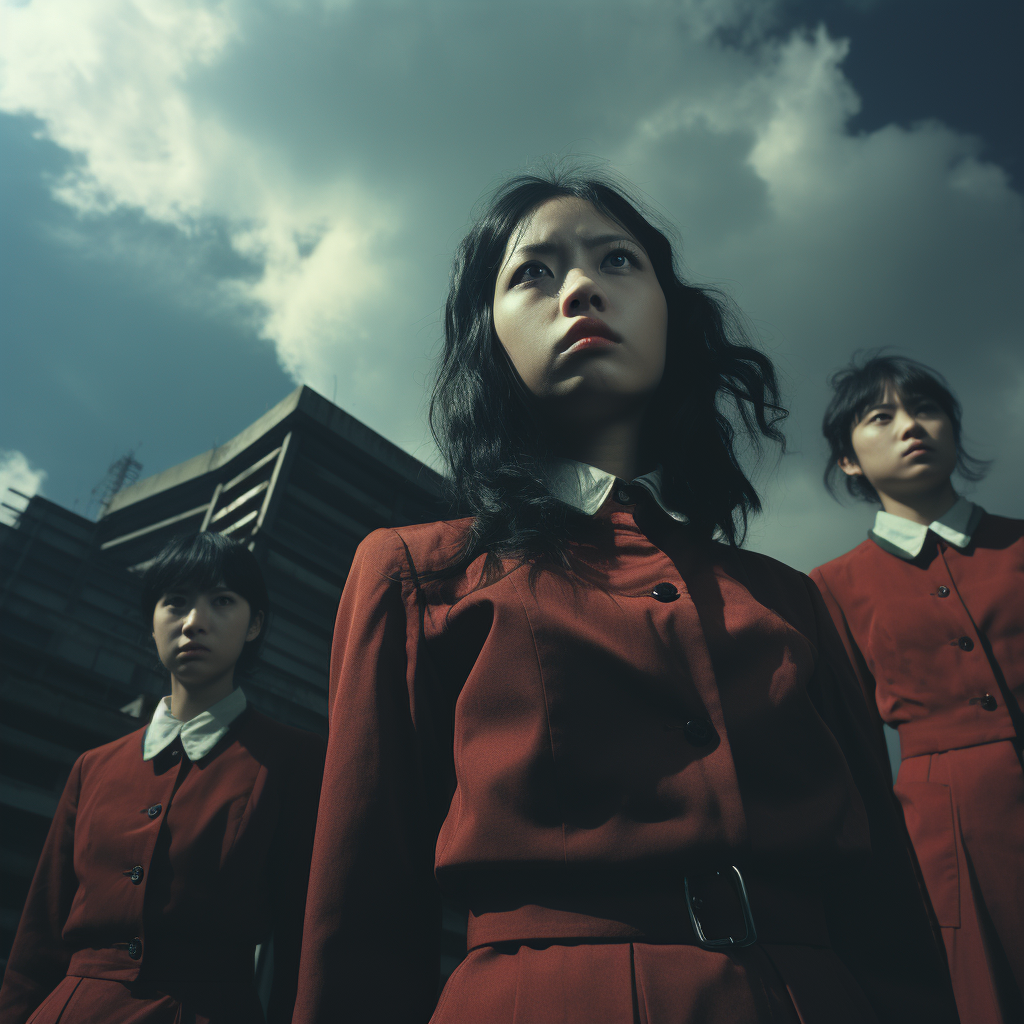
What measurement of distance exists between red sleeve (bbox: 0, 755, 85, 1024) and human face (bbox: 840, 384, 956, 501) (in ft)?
10.1

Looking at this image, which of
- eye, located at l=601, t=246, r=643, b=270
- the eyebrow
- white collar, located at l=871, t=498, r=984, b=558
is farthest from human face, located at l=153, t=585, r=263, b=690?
white collar, located at l=871, t=498, r=984, b=558

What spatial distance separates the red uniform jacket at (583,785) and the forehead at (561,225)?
2.20 feet

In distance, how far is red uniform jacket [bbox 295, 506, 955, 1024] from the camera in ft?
2.90

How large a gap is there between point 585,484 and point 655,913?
721mm

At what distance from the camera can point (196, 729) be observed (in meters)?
2.42

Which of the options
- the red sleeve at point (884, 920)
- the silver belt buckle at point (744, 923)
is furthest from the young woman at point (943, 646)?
the silver belt buckle at point (744, 923)

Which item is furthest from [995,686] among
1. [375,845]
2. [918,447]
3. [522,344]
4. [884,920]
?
[375,845]

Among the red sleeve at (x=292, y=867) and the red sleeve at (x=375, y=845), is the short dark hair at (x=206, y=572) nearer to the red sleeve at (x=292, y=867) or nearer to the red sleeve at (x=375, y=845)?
the red sleeve at (x=292, y=867)

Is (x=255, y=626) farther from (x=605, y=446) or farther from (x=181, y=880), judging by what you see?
(x=605, y=446)

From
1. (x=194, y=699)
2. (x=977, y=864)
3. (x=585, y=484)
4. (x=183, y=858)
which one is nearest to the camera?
(x=585, y=484)

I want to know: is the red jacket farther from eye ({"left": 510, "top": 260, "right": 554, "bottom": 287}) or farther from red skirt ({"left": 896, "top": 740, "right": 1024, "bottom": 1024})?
eye ({"left": 510, "top": 260, "right": 554, "bottom": 287})

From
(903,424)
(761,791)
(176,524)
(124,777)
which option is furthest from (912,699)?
(176,524)

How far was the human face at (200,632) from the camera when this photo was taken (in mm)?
2541

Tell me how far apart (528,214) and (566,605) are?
996 millimetres
